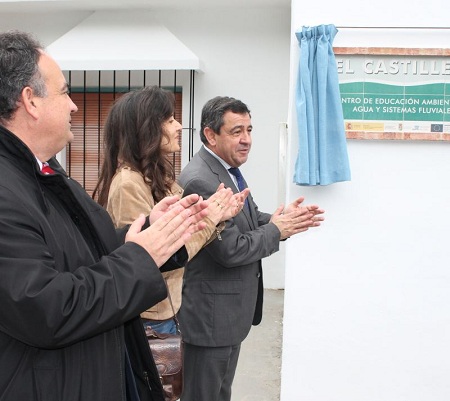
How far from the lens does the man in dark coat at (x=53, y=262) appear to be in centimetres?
131

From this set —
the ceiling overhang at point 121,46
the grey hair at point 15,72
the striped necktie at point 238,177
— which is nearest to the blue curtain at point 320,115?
the striped necktie at point 238,177

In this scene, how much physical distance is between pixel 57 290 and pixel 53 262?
0.28 feet

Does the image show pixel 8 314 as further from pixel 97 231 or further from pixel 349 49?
pixel 349 49

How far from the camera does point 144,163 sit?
2.47 m

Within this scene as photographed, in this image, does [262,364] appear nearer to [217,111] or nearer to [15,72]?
[217,111]

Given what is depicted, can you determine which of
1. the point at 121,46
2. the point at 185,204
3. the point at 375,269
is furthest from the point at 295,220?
the point at 121,46

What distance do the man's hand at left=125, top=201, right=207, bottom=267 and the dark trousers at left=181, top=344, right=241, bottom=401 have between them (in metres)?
1.41

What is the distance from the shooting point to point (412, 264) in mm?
3381

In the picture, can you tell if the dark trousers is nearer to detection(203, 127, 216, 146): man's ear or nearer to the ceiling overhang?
detection(203, 127, 216, 146): man's ear

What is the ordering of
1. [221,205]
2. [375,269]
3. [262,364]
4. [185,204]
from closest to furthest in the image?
[185,204] < [221,205] < [375,269] < [262,364]

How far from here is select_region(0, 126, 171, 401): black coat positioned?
51.3 inches

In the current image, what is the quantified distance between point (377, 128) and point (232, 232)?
113 centimetres

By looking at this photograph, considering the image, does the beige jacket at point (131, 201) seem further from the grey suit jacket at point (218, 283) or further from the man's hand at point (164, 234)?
the man's hand at point (164, 234)

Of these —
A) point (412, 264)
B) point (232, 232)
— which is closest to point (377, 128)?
point (412, 264)
